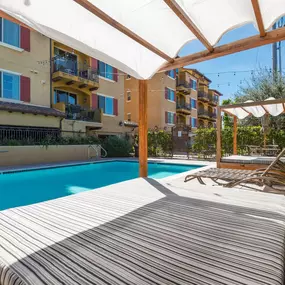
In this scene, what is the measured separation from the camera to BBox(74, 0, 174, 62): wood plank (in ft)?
8.72

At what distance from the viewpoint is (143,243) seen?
1814 millimetres

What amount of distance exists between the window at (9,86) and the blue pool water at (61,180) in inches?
A: 219

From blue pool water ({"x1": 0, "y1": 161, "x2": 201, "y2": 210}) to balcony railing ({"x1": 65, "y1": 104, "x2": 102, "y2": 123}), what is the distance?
4.87 metres

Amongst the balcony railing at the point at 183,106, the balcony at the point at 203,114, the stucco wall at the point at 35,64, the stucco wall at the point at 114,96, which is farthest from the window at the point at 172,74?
the stucco wall at the point at 35,64

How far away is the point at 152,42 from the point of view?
3.69 metres

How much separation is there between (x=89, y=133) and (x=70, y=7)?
586 inches

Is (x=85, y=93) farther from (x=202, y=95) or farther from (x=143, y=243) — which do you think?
(x=202, y=95)

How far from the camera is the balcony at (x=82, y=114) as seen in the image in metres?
14.9

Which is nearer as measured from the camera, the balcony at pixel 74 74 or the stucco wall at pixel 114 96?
the balcony at pixel 74 74

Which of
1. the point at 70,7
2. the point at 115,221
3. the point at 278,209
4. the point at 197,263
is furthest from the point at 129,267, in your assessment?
the point at 70,7

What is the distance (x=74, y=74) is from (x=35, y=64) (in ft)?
8.44

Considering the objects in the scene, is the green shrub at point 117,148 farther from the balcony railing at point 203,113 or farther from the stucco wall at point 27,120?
the balcony railing at point 203,113

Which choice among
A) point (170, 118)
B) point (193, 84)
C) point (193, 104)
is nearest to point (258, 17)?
point (170, 118)

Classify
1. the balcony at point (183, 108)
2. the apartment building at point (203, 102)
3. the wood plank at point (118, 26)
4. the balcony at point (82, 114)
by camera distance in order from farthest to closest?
the apartment building at point (203, 102)
the balcony at point (183, 108)
the balcony at point (82, 114)
the wood plank at point (118, 26)
